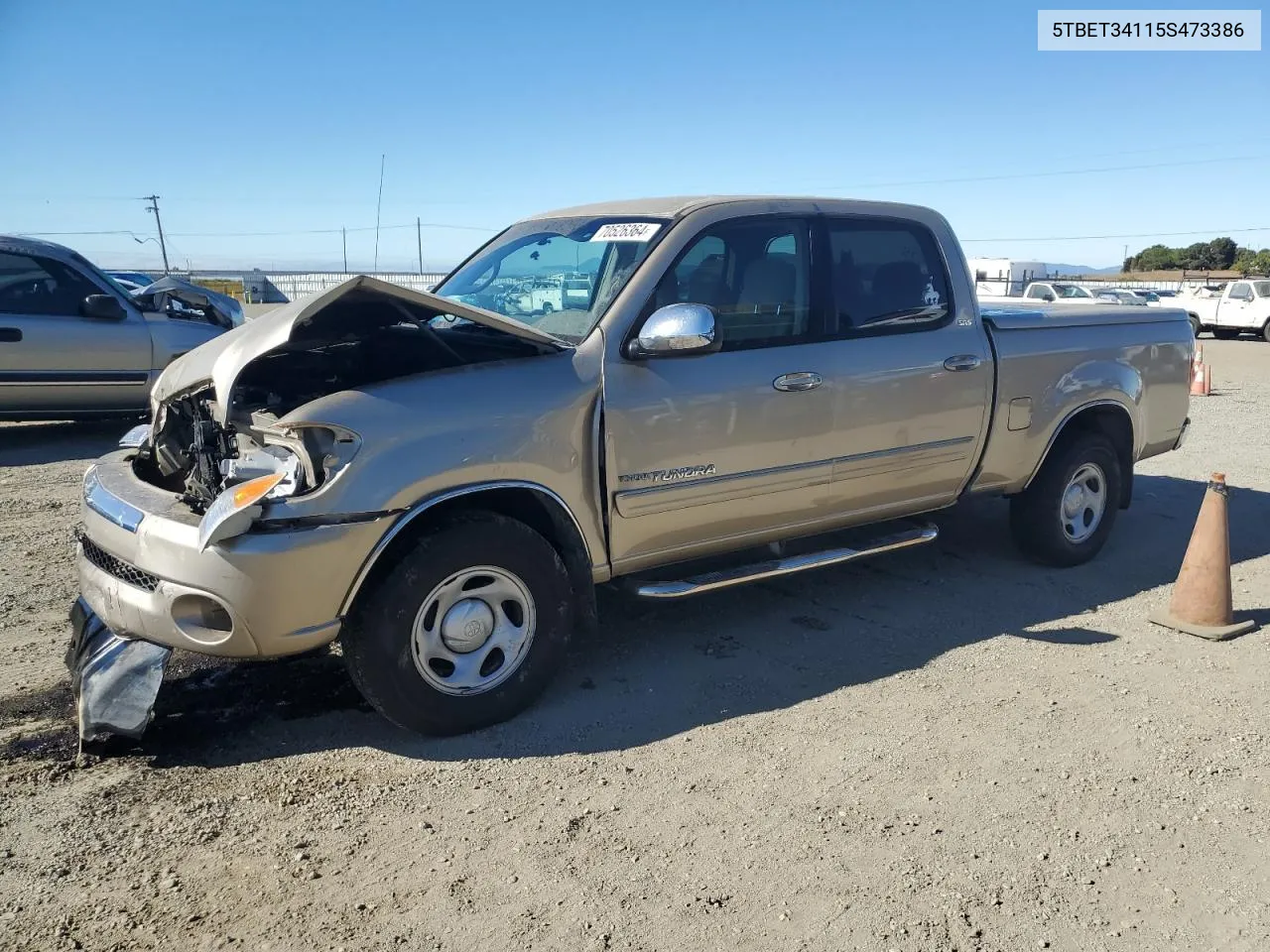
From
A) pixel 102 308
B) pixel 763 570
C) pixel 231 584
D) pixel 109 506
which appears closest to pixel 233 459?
pixel 109 506

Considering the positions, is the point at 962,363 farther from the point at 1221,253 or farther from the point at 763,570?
the point at 1221,253

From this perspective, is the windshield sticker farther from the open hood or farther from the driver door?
the open hood

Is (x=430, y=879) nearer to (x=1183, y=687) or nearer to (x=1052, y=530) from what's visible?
(x=1183, y=687)

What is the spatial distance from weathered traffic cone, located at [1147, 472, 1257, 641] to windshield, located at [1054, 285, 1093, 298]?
25889 mm

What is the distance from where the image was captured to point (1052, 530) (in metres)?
5.69

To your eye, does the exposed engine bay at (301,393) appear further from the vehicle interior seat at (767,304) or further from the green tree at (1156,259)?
the green tree at (1156,259)

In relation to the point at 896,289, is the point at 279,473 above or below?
below

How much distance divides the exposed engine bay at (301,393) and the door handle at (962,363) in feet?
7.10

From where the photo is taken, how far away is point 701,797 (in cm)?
330

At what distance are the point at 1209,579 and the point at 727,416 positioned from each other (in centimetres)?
261

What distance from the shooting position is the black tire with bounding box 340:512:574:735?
3469mm

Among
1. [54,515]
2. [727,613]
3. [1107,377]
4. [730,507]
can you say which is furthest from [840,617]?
[54,515]

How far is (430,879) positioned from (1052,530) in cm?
420

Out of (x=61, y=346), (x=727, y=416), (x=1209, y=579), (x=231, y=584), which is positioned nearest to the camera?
(x=231, y=584)
